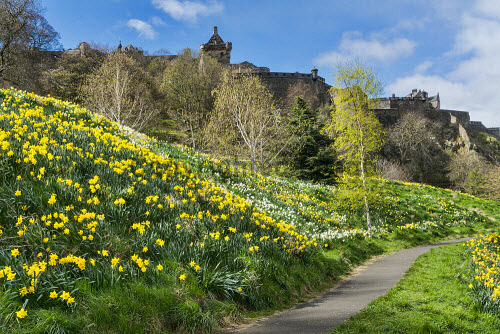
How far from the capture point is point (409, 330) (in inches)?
181

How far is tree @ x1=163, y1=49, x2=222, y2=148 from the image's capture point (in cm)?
4169

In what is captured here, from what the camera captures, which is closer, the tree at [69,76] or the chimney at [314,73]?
the tree at [69,76]

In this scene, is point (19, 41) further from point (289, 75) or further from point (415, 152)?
point (415, 152)

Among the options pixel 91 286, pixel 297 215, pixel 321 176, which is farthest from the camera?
pixel 321 176

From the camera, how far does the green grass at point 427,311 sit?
4.68 metres

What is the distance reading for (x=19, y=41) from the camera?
3180 centimetres

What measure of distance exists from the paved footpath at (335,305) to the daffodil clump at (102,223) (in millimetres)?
820

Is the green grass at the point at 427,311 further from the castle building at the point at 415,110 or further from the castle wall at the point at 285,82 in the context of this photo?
the castle building at the point at 415,110

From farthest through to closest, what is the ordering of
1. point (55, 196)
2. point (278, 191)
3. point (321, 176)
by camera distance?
point (321, 176) < point (278, 191) < point (55, 196)

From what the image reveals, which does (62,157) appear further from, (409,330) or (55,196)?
(409,330)

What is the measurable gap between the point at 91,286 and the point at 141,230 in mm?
1292

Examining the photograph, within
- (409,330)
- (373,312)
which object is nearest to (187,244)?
(373,312)

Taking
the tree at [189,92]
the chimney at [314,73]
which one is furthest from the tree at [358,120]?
the chimney at [314,73]

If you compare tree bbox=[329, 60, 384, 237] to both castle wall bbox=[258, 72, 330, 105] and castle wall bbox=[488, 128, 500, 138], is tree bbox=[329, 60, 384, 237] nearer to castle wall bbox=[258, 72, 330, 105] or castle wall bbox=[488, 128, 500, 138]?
castle wall bbox=[258, 72, 330, 105]
